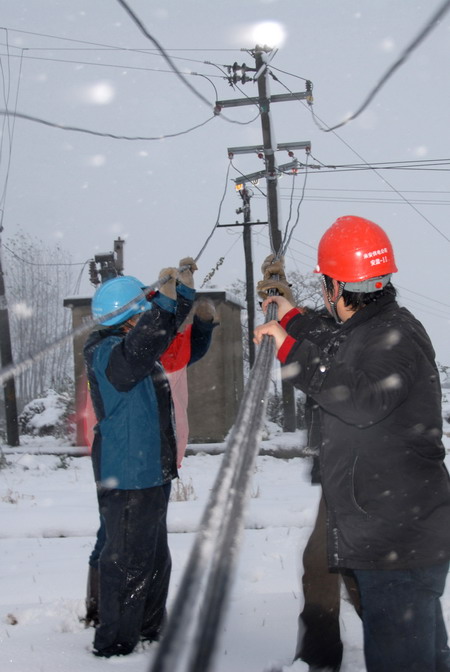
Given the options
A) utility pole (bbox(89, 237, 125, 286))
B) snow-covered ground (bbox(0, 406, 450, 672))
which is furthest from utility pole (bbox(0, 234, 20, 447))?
snow-covered ground (bbox(0, 406, 450, 672))

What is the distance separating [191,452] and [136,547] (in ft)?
38.0

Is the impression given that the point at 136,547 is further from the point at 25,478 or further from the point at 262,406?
the point at 25,478

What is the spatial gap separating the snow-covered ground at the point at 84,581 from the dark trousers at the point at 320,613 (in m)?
0.09

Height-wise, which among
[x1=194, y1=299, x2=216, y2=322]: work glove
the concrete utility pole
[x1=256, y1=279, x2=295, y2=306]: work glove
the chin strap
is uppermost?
the concrete utility pole

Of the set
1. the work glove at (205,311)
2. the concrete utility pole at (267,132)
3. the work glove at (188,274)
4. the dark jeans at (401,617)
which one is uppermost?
the concrete utility pole at (267,132)

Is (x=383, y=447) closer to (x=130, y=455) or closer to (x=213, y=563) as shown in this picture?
(x=213, y=563)

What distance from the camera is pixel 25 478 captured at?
11.4m

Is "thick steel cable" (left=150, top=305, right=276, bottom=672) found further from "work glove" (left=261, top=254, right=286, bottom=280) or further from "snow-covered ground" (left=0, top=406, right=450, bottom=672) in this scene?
Answer: "work glove" (left=261, top=254, right=286, bottom=280)

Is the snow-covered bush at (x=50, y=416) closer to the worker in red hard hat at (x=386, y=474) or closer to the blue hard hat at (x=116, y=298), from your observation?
the blue hard hat at (x=116, y=298)

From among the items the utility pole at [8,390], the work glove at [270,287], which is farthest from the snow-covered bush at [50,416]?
the work glove at [270,287]

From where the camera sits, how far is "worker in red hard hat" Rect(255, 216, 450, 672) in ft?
6.32

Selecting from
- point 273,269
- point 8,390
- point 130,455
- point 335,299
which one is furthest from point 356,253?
point 8,390

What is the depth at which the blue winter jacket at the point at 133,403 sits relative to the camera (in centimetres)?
294

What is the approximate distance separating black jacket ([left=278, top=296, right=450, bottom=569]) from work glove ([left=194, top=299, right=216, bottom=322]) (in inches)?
69.4
